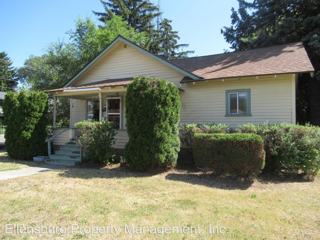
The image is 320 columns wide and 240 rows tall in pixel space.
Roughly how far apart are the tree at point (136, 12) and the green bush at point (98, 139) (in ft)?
98.0

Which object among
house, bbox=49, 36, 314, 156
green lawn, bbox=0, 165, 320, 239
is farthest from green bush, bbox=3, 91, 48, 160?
green lawn, bbox=0, 165, 320, 239

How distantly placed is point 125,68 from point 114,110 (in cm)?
247

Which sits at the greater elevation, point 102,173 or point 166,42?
point 166,42

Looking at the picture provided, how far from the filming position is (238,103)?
520 inches

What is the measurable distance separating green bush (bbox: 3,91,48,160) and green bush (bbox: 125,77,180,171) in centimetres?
553

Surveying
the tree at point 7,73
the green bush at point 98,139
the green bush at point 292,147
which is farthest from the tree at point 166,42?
the tree at point 7,73

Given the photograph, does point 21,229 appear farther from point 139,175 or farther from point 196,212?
point 139,175

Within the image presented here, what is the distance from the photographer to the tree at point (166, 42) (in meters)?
42.6

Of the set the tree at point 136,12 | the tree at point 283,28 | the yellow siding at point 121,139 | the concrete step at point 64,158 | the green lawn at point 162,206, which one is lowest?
the green lawn at point 162,206

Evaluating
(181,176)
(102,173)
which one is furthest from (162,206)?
(102,173)

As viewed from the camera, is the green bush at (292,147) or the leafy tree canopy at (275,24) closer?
the green bush at (292,147)

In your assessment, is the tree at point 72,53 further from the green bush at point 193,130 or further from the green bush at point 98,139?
the green bush at point 193,130

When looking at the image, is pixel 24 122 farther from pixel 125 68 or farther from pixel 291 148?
pixel 291 148

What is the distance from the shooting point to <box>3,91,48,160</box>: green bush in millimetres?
13531
